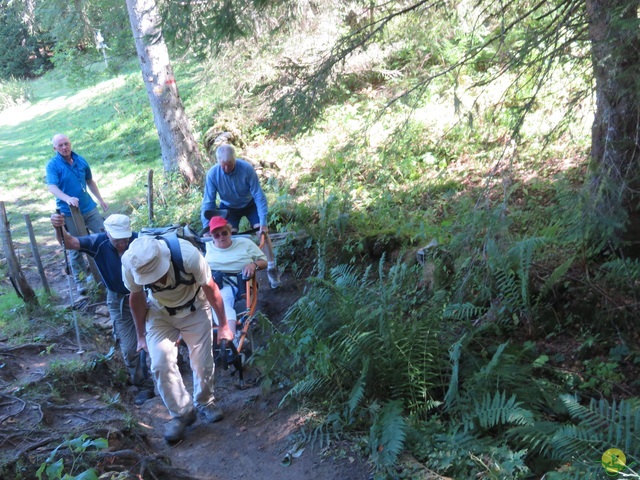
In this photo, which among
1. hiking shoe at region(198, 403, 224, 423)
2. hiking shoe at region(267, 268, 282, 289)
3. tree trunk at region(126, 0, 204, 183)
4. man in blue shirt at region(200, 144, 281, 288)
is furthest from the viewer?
tree trunk at region(126, 0, 204, 183)

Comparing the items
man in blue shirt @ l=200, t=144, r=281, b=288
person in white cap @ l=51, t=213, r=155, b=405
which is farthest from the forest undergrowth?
person in white cap @ l=51, t=213, r=155, b=405

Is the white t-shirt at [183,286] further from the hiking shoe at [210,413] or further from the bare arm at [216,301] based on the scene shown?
the hiking shoe at [210,413]

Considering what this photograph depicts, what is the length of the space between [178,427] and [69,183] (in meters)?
4.58

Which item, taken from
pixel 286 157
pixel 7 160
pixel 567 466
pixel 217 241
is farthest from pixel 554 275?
pixel 7 160

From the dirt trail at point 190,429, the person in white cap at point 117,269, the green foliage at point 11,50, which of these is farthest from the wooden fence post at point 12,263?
the green foliage at point 11,50

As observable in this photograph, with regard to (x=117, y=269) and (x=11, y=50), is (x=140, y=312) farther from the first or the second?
(x=11, y=50)

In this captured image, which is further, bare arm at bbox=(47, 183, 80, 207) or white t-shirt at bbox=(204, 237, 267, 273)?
bare arm at bbox=(47, 183, 80, 207)

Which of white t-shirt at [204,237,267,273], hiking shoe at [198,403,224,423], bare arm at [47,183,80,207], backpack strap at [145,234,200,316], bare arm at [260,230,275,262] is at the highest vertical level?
bare arm at [47,183,80,207]

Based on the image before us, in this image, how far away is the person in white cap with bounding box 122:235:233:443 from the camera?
177 inches

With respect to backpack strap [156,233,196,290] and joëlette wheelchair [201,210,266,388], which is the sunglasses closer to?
joëlette wheelchair [201,210,266,388]

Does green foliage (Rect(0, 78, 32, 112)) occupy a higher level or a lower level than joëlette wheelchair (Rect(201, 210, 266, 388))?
higher

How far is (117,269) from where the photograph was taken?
19.1 ft

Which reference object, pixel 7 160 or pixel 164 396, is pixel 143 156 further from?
pixel 164 396

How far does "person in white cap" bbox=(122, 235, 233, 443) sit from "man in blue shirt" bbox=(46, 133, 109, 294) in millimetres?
3352
